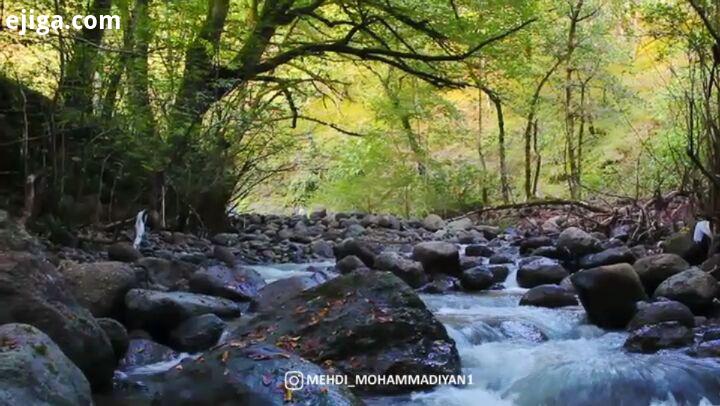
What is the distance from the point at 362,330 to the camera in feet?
13.9

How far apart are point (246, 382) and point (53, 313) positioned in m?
1.29

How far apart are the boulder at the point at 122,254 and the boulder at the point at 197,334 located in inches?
78.8

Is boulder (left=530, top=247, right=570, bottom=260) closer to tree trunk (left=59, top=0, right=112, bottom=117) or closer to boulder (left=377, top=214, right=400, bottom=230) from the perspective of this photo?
boulder (left=377, top=214, right=400, bottom=230)

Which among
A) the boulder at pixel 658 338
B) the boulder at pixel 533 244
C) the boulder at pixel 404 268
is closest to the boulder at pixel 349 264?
the boulder at pixel 404 268

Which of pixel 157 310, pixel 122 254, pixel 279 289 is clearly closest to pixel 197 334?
pixel 157 310

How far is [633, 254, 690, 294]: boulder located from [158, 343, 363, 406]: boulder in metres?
3.76

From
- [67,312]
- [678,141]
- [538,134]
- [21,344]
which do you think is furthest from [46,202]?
[538,134]

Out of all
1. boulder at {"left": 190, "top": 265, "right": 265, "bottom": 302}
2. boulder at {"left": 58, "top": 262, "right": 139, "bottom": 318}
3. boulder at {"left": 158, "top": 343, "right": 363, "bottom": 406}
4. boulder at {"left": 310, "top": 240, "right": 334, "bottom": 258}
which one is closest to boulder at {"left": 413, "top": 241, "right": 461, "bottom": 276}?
boulder at {"left": 190, "top": 265, "right": 265, "bottom": 302}

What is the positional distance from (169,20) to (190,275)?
271 cm

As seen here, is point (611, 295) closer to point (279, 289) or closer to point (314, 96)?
point (279, 289)

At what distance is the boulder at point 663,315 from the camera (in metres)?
5.05

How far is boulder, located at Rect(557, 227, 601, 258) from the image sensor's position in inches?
313

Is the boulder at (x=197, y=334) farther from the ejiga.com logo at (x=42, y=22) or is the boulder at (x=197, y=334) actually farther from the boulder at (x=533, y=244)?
the boulder at (x=533, y=244)

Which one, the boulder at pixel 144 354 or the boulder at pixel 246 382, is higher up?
the boulder at pixel 246 382
